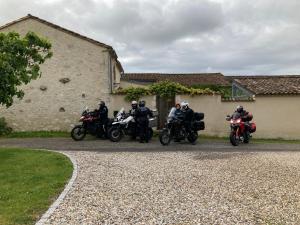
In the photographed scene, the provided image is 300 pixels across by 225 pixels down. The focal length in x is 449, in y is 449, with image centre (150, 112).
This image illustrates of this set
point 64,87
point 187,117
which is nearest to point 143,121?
point 187,117

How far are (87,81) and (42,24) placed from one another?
3.56 m

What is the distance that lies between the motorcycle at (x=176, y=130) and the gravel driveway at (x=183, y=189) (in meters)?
3.40

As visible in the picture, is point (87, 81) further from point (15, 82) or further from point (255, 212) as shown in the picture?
point (255, 212)

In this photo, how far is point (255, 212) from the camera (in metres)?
6.87

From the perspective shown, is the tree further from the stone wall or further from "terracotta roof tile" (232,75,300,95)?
"terracotta roof tile" (232,75,300,95)

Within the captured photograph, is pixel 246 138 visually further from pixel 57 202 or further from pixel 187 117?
pixel 57 202

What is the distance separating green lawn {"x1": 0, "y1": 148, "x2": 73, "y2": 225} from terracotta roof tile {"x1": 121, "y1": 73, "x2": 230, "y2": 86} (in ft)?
92.0

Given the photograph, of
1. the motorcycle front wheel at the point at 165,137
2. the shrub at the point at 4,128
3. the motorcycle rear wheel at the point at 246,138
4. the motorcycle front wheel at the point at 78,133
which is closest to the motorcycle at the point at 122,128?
the motorcycle front wheel at the point at 78,133

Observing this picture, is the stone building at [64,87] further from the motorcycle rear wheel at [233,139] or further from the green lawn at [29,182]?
the green lawn at [29,182]

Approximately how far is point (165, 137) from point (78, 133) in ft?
12.5

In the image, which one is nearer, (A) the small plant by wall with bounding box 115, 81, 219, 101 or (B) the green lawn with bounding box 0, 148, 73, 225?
(B) the green lawn with bounding box 0, 148, 73, 225

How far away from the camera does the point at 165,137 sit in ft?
56.7

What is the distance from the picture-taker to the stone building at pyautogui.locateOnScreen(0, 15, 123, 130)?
21531mm

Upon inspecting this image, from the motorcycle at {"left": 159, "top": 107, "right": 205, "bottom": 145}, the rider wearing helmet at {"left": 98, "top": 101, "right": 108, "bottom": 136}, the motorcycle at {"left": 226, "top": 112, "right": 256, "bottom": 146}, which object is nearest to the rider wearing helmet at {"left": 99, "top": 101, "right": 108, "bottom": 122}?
the rider wearing helmet at {"left": 98, "top": 101, "right": 108, "bottom": 136}
